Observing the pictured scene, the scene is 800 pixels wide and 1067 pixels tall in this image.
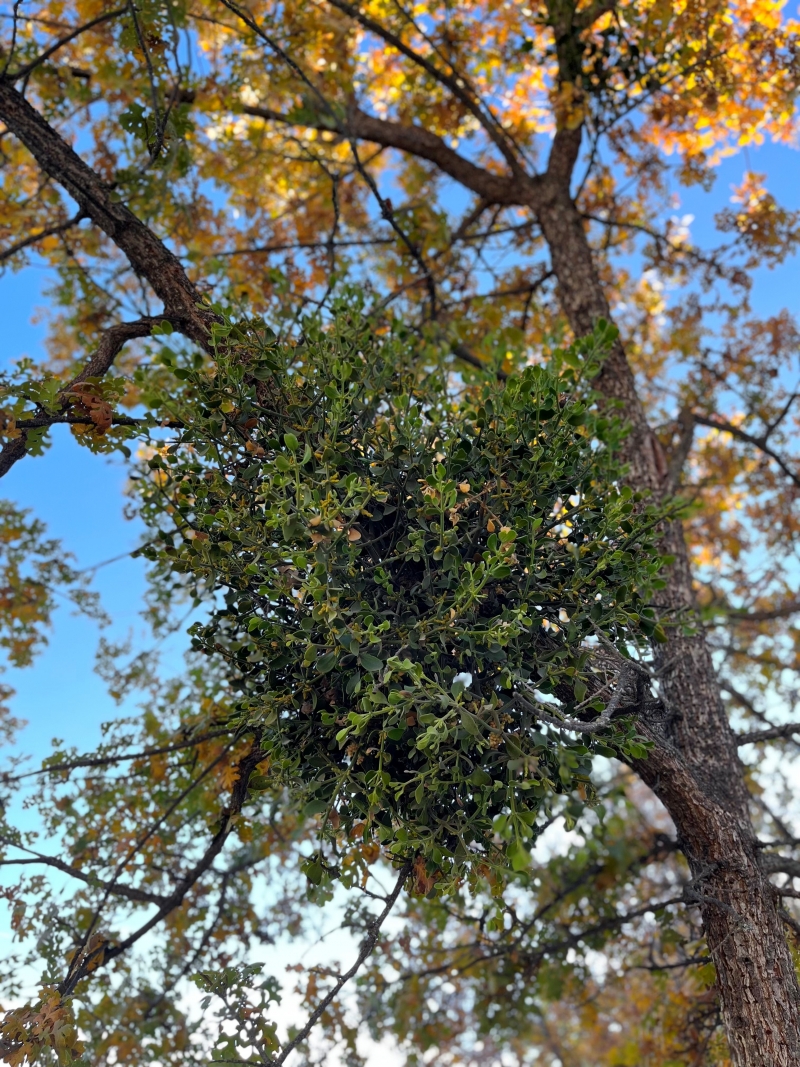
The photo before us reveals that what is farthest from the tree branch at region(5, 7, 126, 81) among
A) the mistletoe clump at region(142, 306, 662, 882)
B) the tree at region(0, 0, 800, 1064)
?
the mistletoe clump at region(142, 306, 662, 882)

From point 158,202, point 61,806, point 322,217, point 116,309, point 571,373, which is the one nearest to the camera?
point 571,373

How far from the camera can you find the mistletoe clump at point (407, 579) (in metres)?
2.06

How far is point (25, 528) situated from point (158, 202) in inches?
74.3

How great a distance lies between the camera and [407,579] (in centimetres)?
235

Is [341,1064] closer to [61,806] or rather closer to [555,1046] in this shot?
[61,806]

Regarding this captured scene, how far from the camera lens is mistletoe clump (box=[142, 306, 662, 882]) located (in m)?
2.06

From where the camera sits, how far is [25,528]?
4297mm

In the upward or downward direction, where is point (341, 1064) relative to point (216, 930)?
downward

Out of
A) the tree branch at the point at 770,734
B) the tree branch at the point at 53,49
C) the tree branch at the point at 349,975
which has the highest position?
the tree branch at the point at 53,49

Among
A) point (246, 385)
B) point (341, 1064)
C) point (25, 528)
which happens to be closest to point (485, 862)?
point (246, 385)

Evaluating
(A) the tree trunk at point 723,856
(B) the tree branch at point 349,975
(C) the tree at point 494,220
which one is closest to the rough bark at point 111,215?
(C) the tree at point 494,220

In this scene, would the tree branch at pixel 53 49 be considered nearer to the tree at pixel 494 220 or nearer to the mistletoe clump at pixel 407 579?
the tree at pixel 494 220

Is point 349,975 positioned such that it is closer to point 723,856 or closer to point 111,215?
point 723,856

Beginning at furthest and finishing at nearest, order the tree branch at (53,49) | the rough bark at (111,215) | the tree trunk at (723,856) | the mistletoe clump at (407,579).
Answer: the tree branch at (53,49) < the rough bark at (111,215) < the tree trunk at (723,856) < the mistletoe clump at (407,579)
